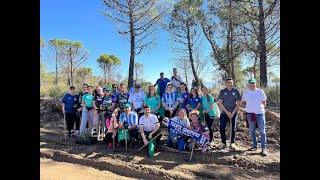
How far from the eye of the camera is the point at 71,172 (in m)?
5.99

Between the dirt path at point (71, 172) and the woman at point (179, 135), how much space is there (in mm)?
1957

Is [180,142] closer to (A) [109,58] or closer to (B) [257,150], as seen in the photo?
(B) [257,150]

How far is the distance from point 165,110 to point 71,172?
3256mm

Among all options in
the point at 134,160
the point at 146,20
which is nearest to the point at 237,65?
the point at 146,20

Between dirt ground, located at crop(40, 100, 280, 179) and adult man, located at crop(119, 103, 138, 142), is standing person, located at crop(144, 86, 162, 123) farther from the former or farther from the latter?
dirt ground, located at crop(40, 100, 280, 179)

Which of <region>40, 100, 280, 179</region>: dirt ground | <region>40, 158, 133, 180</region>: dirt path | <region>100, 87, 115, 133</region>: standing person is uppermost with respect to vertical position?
<region>100, 87, 115, 133</region>: standing person

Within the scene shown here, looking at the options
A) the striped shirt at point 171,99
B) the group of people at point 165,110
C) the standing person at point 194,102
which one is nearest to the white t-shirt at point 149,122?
the group of people at point 165,110

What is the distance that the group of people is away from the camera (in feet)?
21.8

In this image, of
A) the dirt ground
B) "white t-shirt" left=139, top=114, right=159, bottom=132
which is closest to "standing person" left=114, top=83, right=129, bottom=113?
"white t-shirt" left=139, top=114, right=159, bottom=132
